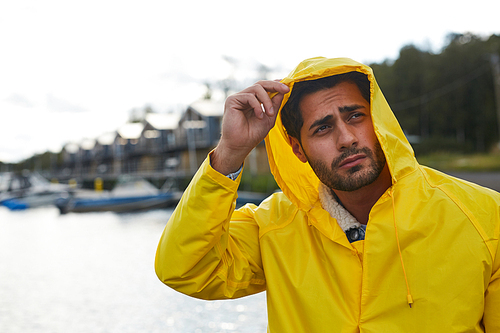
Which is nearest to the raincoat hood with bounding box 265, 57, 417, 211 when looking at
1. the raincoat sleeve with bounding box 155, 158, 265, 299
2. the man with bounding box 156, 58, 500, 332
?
the man with bounding box 156, 58, 500, 332

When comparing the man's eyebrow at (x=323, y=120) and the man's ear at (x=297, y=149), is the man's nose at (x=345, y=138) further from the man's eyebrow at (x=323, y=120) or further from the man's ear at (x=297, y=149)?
the man's ear at (x=297, y=149)

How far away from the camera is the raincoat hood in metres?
1.67

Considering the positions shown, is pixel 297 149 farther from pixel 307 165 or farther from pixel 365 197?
pixel 365 197

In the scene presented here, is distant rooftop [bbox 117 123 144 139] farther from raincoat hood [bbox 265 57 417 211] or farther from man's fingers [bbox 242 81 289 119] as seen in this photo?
man's fingers [bbox 242 81 289 119]

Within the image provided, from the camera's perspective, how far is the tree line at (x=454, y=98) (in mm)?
33188

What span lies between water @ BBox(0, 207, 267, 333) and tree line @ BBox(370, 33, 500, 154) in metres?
28.0

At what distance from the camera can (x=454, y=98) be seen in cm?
3453

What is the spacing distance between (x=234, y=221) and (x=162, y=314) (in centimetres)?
674

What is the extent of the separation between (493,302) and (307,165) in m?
1.10

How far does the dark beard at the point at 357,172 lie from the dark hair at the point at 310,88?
302mm

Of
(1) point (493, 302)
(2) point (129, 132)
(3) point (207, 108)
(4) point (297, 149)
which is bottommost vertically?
(1) point (493, 302)

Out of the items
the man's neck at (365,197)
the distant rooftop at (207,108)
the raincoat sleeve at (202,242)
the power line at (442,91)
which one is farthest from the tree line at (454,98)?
the raincoat sleeve at (202,242)

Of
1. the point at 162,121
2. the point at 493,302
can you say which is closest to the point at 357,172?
the point at 493,302

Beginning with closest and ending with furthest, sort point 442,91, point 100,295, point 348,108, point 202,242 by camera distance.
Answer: point 202,242 → point 348,108 → point 100,295 → point 442,91
